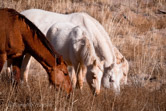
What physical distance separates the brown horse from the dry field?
0.22 meters

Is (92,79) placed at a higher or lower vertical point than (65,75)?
lower

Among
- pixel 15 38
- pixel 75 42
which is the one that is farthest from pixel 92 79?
pixel 15 38

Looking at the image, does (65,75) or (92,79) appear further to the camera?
(92,79)

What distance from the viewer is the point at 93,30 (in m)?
7.18

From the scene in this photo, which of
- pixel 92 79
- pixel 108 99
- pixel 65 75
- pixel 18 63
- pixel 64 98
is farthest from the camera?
pixel 92 79

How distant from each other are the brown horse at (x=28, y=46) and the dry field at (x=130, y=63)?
0.73 ft

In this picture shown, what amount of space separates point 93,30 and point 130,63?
2.43 metres

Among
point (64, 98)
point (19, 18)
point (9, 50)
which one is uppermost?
point (19, 18)

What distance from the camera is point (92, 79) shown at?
5.88 meters

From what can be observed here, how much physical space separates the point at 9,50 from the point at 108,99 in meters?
1.60

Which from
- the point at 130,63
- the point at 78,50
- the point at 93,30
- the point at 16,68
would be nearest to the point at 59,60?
the point at 16,68

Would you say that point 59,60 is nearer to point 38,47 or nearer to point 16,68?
point 38,47

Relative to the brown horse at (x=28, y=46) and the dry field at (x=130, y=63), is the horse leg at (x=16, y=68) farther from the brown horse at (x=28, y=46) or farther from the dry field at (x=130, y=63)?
the brown horse at (x=28, y=46)

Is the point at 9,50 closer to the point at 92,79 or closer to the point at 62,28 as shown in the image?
the point at 92,79
